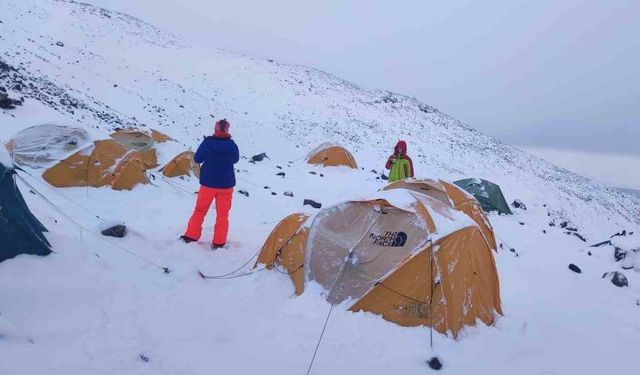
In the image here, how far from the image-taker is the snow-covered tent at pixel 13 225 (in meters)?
5.21

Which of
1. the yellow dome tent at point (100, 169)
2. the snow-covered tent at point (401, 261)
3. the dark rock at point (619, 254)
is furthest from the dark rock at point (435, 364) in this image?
the dark rock at point (619, 254)

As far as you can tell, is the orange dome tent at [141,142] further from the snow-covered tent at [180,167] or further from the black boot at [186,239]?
the black boot at [186,239]

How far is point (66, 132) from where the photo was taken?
10.5 metres

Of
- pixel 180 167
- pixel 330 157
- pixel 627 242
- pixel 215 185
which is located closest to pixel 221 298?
pixel 215 185

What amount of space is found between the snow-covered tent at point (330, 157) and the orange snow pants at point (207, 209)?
47.6 feet

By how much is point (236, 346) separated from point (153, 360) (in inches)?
36.3

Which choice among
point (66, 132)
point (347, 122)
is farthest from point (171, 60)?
point (66, 132)

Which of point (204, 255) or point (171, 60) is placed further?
point (171, 60)

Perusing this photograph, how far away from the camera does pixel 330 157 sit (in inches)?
874

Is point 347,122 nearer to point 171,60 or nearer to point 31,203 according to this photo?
point 171,60

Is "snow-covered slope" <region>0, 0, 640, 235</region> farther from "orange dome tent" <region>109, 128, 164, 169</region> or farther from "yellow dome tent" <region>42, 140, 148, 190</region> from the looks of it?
"yellow dome tent" <region>42, 140, 148, 190</region>

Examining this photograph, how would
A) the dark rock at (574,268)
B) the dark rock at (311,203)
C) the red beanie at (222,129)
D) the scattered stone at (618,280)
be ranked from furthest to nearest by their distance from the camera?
1. the dark rock at (311,203)
2. the dark rock at (574,268)
3. the scattered stone at (618,280)
4. the red beanie at (222,129)

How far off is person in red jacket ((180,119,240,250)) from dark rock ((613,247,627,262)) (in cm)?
1083

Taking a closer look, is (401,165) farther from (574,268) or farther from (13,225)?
(13,225)
